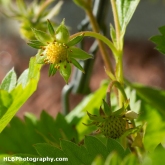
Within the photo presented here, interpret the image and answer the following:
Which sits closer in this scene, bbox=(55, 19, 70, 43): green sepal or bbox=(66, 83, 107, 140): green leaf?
bbox=(55, 19, 70, 43): green sepal

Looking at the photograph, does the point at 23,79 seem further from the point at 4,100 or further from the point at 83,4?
the point at 83,4

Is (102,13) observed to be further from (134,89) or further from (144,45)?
(144,45)

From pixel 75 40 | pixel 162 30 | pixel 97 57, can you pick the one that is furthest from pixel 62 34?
pixel 97 57

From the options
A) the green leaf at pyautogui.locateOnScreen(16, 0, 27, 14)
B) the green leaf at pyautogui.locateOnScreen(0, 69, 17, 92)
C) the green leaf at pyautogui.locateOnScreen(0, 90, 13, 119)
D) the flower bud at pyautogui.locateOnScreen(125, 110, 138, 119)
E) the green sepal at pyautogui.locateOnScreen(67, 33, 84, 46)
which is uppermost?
the green leaf at pyautogui.locateOnScreen(16, 0, 27, 14)

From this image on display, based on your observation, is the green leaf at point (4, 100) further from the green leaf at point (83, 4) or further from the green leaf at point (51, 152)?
the green leaf at point (83, 4)

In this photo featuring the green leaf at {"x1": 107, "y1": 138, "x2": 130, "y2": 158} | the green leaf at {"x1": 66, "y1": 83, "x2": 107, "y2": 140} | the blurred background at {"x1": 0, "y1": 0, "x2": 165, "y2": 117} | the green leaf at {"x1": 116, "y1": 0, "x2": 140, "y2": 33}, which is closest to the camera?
the green leaf at {"x1": 107, "y1": 138, "x2": 130, "y2": 158}

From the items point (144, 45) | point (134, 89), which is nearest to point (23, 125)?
point (134, 89)

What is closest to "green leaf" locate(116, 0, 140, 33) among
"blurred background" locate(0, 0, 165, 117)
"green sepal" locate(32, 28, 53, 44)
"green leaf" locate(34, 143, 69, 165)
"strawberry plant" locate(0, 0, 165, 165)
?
"strawberry plant" locate(0, 0, 165, 165)

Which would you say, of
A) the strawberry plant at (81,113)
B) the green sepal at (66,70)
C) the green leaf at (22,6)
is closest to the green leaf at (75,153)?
the strawberry plant at (81,113)

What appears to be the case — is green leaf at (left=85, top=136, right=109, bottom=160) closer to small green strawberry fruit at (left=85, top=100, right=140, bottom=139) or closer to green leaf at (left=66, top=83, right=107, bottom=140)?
small green strawberry fruit at (left=85, top=100, right=140, bottom=139)
